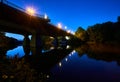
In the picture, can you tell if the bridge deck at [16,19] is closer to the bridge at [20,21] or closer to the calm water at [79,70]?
the bridge at [20,21]

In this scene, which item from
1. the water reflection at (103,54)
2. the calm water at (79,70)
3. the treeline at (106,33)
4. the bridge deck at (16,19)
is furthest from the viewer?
the treeline at (106,33)

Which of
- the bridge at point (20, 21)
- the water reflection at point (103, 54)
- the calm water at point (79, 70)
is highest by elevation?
the bridge at point (20, 21)

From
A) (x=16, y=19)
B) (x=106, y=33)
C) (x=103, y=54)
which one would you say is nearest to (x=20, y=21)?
(x=16, y=19)

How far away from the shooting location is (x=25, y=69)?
522 inches

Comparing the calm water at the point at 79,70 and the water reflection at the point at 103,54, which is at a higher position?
the water reflection at the point at 103,54

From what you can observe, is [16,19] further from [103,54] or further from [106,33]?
[106,33]

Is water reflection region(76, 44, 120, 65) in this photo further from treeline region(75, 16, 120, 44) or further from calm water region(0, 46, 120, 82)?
treeline region(75, 16, 120, 44)

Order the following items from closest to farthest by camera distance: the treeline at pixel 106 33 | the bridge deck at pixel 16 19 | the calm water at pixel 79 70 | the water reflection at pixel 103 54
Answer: the calm water at pixel 79 70 → the water reflection at pixel 103 54 → the bridge deck at pixel 16 19 → the treeline at pixel 106 33

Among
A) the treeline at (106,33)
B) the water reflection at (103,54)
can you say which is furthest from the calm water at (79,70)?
the treeline at (106,33)

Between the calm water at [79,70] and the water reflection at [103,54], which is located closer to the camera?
the calm water at [79,70]

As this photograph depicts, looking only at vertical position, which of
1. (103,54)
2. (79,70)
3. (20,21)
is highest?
(20,21)

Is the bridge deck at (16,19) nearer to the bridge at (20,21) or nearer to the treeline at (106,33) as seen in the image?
the bridge at (20,21)

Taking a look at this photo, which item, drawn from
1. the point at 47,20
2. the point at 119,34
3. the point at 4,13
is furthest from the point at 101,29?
the point at 4,13

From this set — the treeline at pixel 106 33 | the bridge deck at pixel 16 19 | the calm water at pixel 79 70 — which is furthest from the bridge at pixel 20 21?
the treeline at pixel 106 33
